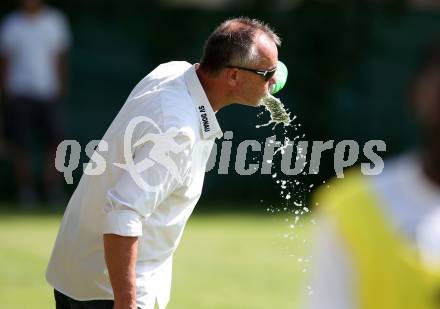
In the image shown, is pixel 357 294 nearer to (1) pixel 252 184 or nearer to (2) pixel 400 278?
(2) pixel 400 278

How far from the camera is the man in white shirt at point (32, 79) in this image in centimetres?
1395

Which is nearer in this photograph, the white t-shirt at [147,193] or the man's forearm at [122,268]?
the man's forearm at [122,268]

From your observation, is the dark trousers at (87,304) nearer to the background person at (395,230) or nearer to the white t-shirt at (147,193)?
the white t-shirt at (147,193)

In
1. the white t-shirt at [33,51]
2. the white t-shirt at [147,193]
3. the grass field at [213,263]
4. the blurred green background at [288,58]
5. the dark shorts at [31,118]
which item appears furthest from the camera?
the blurred green background at [288,58]

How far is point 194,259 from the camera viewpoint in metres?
10.5

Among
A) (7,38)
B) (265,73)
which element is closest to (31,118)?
(7,38)

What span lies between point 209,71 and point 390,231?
9.19 feet

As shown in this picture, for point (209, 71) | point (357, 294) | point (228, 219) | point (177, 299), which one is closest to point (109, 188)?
point (209, 71)

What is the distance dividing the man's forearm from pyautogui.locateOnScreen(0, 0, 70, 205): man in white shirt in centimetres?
988

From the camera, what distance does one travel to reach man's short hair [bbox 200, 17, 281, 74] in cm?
487

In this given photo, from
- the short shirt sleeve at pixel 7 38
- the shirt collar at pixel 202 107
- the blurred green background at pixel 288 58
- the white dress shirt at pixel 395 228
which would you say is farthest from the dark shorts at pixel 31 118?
the white dress shirt at pixel 395 228

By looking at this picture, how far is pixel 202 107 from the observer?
470 centimetres

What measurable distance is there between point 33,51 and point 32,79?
37 centimetres

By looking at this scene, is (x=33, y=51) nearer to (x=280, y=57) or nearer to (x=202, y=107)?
(x=280, y=57)
